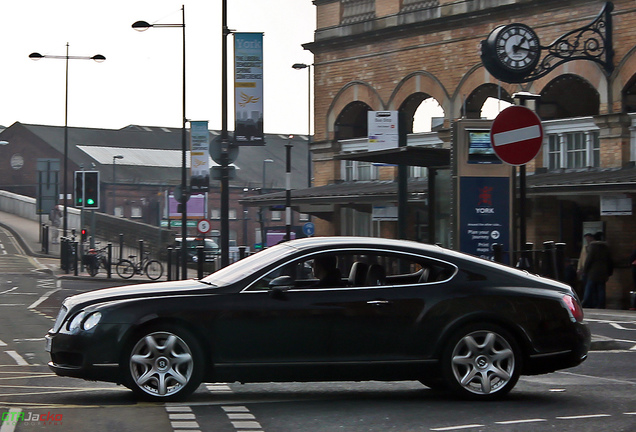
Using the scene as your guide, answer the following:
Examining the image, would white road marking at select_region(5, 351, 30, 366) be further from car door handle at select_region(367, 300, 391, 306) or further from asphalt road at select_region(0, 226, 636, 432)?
car door handle at select_region(367, 300, 391, 306)

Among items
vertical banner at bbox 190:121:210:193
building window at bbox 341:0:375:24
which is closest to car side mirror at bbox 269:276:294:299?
building window at bbox 341:0:375:24

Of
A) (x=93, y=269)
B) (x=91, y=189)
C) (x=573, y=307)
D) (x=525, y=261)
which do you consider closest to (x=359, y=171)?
(x=93, y=269)

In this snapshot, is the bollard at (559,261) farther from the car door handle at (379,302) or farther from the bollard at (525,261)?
the car door handle at (379,302)

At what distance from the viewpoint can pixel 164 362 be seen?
837 cm

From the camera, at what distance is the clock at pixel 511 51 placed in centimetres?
2636

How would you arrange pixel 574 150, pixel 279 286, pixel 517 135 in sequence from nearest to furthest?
pixel 279 286 → pixel 517 135 → pixel 574 150

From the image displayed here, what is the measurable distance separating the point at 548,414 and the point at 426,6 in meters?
25.5

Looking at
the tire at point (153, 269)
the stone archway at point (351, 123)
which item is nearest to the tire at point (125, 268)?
the tire at point (153, 269)

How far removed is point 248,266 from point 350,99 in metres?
26.6

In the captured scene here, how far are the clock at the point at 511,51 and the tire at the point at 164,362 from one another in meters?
19.4

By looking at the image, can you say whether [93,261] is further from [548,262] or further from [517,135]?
[517,135]

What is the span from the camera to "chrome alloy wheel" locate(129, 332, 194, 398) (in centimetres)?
834

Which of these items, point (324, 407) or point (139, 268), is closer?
point (324, 407)

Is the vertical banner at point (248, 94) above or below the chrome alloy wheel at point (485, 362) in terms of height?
above
